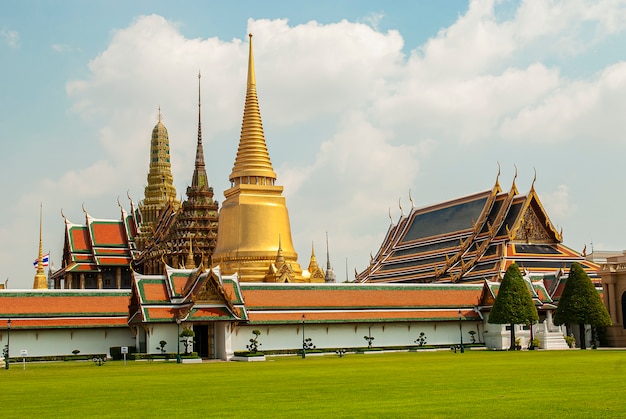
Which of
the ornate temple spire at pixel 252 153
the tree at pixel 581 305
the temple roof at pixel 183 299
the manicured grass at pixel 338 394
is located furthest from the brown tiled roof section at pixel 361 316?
the ornate temple spire at pixel 252 153

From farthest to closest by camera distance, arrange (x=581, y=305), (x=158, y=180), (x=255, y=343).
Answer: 1. (x=158, y=180)
2. (x=581, y=305)
3. (x=255, y=343)

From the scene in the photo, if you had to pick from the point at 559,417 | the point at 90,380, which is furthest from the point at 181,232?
the point at 559,417

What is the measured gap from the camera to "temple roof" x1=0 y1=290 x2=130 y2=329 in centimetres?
4316

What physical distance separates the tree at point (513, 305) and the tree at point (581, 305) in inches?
64.4

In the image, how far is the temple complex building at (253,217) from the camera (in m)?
66.4

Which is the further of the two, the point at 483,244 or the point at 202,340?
the point at 483,244

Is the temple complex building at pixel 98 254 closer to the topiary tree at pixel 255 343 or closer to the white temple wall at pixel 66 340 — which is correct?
the white temple wall at pixel 66 340

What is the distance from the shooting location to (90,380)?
2556 cm

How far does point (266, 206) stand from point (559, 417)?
54.8 m

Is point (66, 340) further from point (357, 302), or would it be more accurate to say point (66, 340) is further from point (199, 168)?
point (199, 168)

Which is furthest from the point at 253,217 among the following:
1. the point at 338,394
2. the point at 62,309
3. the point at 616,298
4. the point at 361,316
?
the point at 338,394

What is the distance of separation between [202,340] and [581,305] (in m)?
19.7

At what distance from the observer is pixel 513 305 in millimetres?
46281

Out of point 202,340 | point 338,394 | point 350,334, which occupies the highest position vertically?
point 350,334
